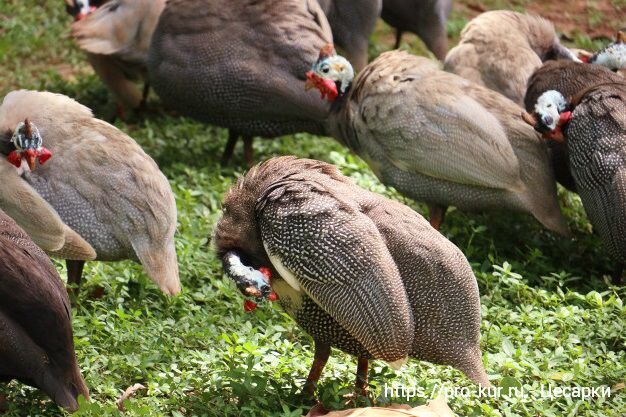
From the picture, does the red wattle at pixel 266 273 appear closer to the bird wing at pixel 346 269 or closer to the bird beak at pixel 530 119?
the bird wing at pixel 346 269

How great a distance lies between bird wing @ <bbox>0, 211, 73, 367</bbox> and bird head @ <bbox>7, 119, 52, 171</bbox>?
102 centimetres

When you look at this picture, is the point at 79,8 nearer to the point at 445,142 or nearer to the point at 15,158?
the point at 15,158

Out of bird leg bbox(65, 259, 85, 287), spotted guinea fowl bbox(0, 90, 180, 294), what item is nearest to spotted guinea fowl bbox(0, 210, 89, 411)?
spotted guinea fowl bbox(0, 90, 180, 294)

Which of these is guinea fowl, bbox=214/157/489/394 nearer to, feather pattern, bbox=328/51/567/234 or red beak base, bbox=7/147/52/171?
red beak base, bbox=7/147/52/171

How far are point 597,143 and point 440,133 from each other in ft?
2.62

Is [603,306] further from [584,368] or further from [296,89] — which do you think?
[296,89]

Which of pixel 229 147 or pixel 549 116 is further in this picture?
pixel 229 147

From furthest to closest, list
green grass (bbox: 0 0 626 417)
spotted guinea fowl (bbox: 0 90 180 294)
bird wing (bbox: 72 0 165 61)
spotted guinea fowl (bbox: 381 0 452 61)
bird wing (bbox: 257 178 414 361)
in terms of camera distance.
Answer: spotted guinea fowl (bbox: 381 0 452 61)
bird wing (bbox: 72 0 165 61)
spotted guinea fowl (bbox: 0 90 180 294)
green grass (bbox: 0 0 626 417)
bird wing (bbox: 257 178 414 361)

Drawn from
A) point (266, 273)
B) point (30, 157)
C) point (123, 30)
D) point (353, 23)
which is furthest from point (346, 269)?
point (353, 23)

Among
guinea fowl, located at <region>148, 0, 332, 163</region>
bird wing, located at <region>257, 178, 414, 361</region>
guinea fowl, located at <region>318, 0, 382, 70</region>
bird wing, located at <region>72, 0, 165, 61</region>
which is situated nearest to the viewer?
bird wing, located at <region>257, 178, 414, 361</region>

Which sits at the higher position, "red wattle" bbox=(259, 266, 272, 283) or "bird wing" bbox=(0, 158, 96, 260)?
"red wattle" bbox=(259, 266, 272, 283)

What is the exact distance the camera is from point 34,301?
4.07m

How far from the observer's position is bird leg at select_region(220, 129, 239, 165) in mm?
7375

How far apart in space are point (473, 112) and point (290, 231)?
2.13 meters
